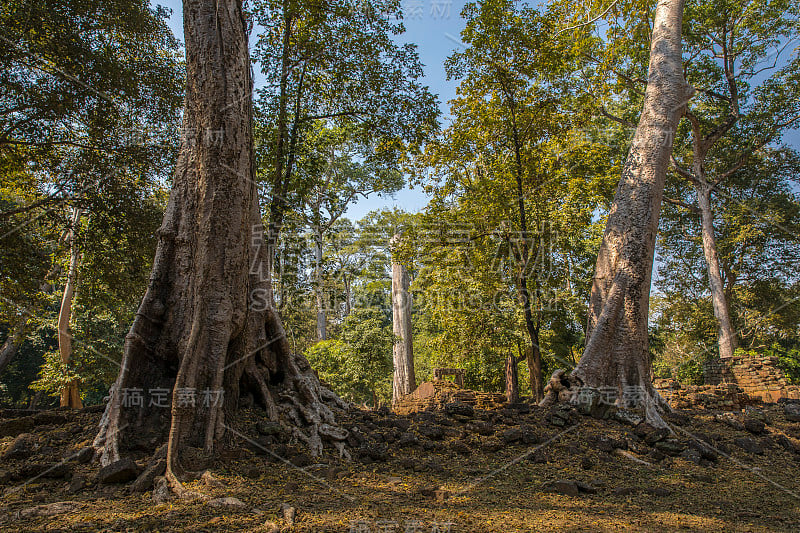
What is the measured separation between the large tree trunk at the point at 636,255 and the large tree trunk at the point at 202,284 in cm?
370

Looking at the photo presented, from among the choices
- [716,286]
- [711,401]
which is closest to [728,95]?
[716,286]

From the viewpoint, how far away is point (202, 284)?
3371 millimetres

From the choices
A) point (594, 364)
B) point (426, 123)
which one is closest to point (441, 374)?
point (594, 364)

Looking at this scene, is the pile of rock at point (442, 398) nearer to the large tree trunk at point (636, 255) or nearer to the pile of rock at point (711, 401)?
the large tree trunk at point (636, 255)

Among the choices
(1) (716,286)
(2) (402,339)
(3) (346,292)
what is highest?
(3) (346,292)

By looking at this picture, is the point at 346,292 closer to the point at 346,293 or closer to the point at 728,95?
the point at 346,293

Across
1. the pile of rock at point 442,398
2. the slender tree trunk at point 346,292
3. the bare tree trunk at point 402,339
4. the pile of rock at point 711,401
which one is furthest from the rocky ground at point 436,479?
the bare tree trunk at point 402,339

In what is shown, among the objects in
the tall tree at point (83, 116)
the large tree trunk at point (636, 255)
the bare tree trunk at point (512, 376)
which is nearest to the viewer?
the large tree trunk at point (636, 255)

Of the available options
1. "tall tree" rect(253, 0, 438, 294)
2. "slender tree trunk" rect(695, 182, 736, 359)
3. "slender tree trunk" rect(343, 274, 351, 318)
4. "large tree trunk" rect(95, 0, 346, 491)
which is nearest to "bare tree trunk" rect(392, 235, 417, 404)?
"slender tree trunk" rect(343, 274, 351, 318)

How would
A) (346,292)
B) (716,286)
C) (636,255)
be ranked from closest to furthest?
(636,255)
(716,286)
(346,292)

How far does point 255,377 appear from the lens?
4277mm

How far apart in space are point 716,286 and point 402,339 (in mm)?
10782

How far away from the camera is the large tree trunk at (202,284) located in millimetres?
3340

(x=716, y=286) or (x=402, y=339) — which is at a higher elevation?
(x=716, y=286)
